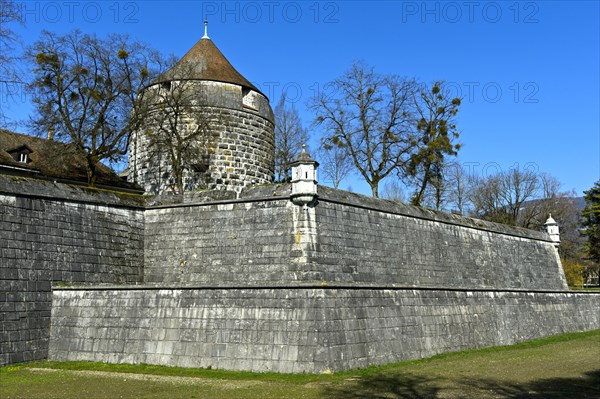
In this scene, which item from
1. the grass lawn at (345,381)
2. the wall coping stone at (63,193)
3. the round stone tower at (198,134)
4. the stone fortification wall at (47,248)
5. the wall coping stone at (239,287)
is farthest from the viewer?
the round stone tower at (198,134)

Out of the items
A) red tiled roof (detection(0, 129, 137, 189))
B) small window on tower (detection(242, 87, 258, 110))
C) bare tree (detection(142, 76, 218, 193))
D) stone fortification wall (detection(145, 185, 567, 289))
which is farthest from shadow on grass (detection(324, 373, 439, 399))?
red tiled roof (detection(0, 129, 137, 189))

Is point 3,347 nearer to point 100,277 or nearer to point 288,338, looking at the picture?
point 100,277

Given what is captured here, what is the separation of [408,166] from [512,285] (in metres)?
8.38

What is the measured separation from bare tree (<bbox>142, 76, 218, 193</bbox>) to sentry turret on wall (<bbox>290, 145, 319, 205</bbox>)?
817 cm

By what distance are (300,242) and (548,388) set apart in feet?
24.2

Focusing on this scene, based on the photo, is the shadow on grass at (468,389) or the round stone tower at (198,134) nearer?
the shadow on grass at (468,389)

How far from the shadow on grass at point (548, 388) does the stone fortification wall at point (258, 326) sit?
330 cm

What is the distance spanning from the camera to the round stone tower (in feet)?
76.7

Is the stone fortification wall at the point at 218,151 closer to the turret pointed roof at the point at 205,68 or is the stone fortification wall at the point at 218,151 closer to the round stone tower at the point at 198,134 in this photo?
the round stone tower at the point at 198,134

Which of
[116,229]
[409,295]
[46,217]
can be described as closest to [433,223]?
[409,295]

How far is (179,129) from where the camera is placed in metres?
23.7

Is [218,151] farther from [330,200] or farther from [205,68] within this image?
[330,200]

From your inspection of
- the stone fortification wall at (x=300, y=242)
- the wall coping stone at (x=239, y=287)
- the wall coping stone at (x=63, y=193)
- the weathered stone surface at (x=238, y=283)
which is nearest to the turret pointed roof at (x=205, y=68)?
the wall coping stone at (x=63, y=193)

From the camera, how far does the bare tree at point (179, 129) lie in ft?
75.7
